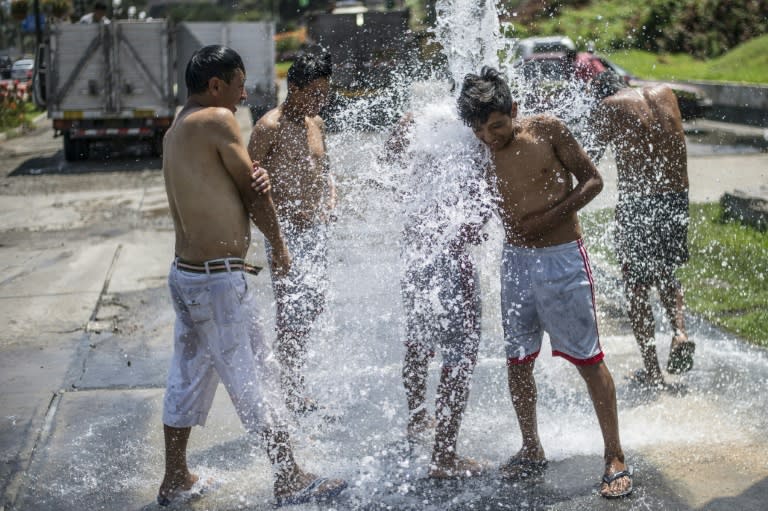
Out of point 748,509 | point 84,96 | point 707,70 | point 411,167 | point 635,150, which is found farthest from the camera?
point 707,70

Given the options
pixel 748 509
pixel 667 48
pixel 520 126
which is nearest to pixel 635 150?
pixel 520 126

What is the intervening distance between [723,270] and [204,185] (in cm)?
507

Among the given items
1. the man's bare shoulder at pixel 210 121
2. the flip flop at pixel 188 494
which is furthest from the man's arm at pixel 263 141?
the flip flop at pixel 188 494

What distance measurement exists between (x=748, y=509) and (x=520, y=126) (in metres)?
1.85

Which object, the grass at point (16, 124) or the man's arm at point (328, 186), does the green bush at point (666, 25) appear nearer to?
the grass at point (16, 124)

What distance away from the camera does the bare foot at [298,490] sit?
399 cm

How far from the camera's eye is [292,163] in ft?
15.7

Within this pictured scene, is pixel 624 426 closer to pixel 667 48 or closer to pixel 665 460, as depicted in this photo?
pixel 665 460

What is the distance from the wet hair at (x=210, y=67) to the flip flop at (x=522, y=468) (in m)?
2.10

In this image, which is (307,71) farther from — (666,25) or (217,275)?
(666,25)

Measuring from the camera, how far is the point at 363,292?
7.07 meters

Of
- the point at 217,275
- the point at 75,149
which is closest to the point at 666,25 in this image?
the point at 75,149

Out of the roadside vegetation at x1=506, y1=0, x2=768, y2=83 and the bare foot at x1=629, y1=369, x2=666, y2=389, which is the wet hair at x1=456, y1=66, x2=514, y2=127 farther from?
the roadside vegetation at x1=506, y1=0, x2=768, y2=83

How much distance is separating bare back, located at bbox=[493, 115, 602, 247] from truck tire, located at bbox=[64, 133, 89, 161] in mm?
14148
